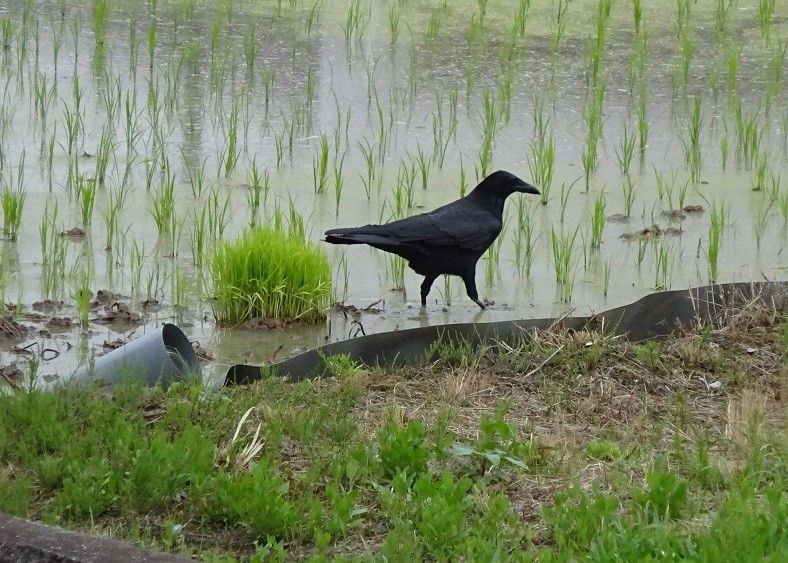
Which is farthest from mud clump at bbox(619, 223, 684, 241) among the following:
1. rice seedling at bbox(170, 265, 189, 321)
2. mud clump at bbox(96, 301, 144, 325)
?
mud clump at bbox(96, 301, 144, 325)

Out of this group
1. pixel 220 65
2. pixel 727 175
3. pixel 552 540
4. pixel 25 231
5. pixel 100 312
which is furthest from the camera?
pixel 220 65

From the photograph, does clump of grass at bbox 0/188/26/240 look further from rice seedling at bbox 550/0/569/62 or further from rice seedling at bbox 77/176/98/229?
rice seedling at bbox 550/0/569/62

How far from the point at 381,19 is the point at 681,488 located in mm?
6482

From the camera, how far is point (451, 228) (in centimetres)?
502

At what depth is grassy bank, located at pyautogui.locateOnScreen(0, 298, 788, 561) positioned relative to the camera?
2.82m

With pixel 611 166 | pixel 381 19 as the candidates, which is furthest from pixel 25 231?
pixel 381 19

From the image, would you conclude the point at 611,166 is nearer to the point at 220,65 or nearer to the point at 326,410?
the point at 220,65

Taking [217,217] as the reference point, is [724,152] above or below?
above

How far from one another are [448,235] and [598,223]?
2.83 ft

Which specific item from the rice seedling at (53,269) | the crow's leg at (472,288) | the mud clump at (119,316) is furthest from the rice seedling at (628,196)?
the rice seedling at (53,269)

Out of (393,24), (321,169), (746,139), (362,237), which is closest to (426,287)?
(362,237)

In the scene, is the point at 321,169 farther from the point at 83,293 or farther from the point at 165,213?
the point at 83,293

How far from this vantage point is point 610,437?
11.7ft

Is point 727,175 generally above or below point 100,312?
above
